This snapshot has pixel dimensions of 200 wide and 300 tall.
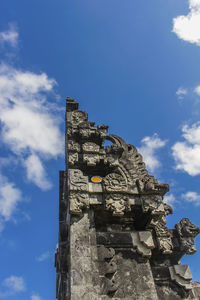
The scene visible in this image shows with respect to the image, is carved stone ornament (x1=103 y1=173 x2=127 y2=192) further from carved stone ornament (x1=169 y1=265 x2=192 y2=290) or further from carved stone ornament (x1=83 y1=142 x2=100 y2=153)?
carved stone ornament (x1=169 y1=265 x2=192 y2=290)

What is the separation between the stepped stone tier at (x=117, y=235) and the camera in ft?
17.6

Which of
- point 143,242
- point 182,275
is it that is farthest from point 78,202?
point 182,275

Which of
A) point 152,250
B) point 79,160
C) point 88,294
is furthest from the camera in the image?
point 79,160

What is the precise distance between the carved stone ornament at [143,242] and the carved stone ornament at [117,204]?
70 cm

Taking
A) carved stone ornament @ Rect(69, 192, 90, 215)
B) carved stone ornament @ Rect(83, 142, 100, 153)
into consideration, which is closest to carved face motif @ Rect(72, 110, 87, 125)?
carved stone ornament @ Rect(83, 142, 100, 153)

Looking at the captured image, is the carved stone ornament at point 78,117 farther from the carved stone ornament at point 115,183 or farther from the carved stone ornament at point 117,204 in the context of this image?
the carved stone ornament at point 117,204

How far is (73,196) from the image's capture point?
623cm

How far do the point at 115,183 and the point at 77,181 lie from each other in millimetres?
968

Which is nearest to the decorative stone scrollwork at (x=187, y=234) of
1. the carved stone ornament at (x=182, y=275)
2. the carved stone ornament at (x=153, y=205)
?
the carved stone ornament at (x=182, y=275)

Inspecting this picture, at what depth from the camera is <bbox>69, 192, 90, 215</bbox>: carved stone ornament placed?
6.02m

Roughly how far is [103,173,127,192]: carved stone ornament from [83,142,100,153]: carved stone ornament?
122 cm

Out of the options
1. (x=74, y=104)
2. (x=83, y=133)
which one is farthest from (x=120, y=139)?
(x=74, y=104)

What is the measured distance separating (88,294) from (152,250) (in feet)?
7.84

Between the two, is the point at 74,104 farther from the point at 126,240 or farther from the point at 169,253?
the point at 169,253
